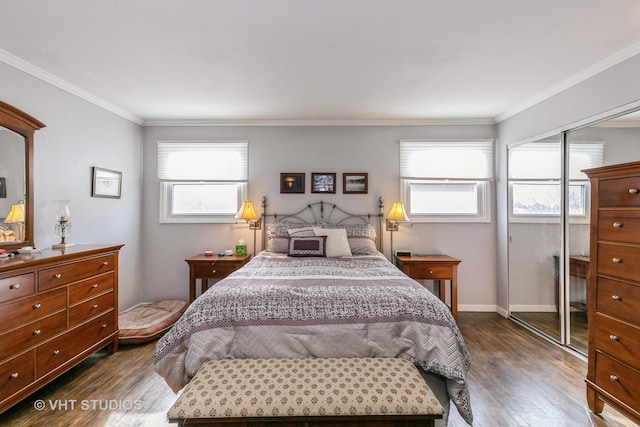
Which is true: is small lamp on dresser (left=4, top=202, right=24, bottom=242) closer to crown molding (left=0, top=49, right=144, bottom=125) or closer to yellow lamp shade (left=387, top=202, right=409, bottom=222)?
crown molding (left=0, top=49, right=144, bottom=125)

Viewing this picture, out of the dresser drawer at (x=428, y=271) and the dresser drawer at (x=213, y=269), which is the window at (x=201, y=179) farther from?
the dresser drawer at (x=428, y=271)

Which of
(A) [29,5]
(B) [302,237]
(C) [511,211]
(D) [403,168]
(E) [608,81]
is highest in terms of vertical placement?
(A) [29,5]

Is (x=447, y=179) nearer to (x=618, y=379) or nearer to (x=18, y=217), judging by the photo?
(x=618, y=379)

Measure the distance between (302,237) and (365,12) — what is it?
2.25 metres

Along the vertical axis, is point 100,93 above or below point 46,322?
above

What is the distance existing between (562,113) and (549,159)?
1.48ft

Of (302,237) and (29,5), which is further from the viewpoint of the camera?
(302,237)

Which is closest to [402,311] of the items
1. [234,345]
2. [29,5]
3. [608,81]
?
[234,345]

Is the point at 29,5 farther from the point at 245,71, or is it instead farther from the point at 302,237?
the point at 302,237

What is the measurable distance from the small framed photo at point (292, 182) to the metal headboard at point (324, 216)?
0.25 meters

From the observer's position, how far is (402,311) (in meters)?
1.79

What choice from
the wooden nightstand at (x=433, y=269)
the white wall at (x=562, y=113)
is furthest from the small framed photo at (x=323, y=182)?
the white wall at (x=562, y=113)

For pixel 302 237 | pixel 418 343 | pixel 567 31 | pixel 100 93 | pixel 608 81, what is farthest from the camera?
pixel 302 237

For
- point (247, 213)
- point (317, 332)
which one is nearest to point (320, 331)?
point (317, 332)
